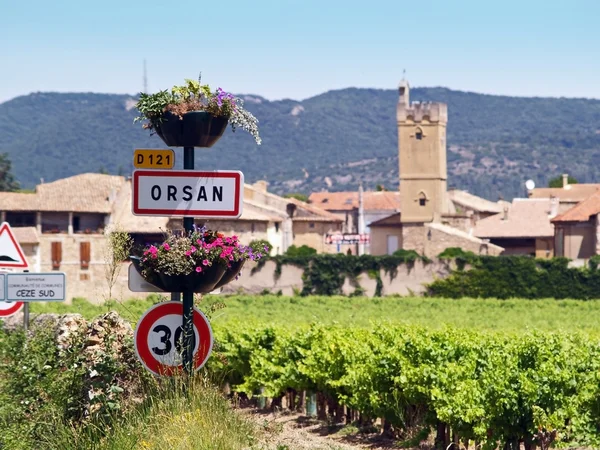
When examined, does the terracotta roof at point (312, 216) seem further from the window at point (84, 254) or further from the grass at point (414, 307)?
the grass at point (414, 307)

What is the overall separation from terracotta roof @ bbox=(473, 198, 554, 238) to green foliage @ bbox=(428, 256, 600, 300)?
1359cm

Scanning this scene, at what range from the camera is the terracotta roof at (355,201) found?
139125 mm

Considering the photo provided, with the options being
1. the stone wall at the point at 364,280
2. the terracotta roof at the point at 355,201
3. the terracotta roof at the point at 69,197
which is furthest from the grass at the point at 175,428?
the terracotta roof at the point at 355,201

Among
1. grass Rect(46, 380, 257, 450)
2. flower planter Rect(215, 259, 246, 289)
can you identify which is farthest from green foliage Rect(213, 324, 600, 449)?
flower planter Rect(215, 259, 246, 289)

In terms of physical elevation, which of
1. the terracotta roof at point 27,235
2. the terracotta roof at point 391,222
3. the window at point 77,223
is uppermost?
the terracotta roof at point 391,222

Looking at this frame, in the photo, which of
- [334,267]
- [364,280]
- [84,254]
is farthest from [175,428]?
[84,254]

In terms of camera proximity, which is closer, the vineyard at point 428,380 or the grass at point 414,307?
the vineyard at point 428,380

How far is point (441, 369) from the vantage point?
11.7 m

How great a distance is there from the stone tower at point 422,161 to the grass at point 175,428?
72.6m

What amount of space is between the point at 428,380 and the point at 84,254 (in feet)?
202

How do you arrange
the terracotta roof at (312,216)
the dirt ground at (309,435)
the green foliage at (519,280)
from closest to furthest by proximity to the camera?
1. the dirt ground at (309,435)
2. the green foliage at (519,280)
3. the terracotta roof at (312,216)

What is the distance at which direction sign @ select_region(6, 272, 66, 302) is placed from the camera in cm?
1401

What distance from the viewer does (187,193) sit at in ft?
30.5

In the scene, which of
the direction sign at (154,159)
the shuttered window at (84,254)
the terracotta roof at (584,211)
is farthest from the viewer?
the terracotta roof at (584,211)
